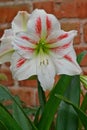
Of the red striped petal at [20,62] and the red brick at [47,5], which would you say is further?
the red brick at [47,5]

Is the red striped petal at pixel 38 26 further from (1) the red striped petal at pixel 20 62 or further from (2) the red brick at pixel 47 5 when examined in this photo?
(2) the red brick at pixel 47 5

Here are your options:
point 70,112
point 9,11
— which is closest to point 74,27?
point 9,11

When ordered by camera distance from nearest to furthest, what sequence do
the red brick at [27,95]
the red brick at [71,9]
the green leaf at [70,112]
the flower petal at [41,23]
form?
the flower petal at [41,23] → the green leaf at [70,112] → the red brick at [71,9] → the red brick at [27,95]

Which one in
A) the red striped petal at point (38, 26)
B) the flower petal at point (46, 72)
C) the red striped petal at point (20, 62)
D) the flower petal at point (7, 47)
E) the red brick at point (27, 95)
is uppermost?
the red striped petal at point (38, 26)

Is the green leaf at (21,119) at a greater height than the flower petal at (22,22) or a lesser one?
lesser

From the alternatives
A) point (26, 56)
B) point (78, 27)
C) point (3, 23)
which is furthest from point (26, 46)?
point (3, 23)

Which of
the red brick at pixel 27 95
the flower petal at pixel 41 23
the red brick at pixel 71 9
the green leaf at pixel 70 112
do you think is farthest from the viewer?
the red brick at pixel 27 95

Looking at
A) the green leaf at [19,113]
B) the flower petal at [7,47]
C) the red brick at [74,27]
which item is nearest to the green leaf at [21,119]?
the green leaf at [19,113]
